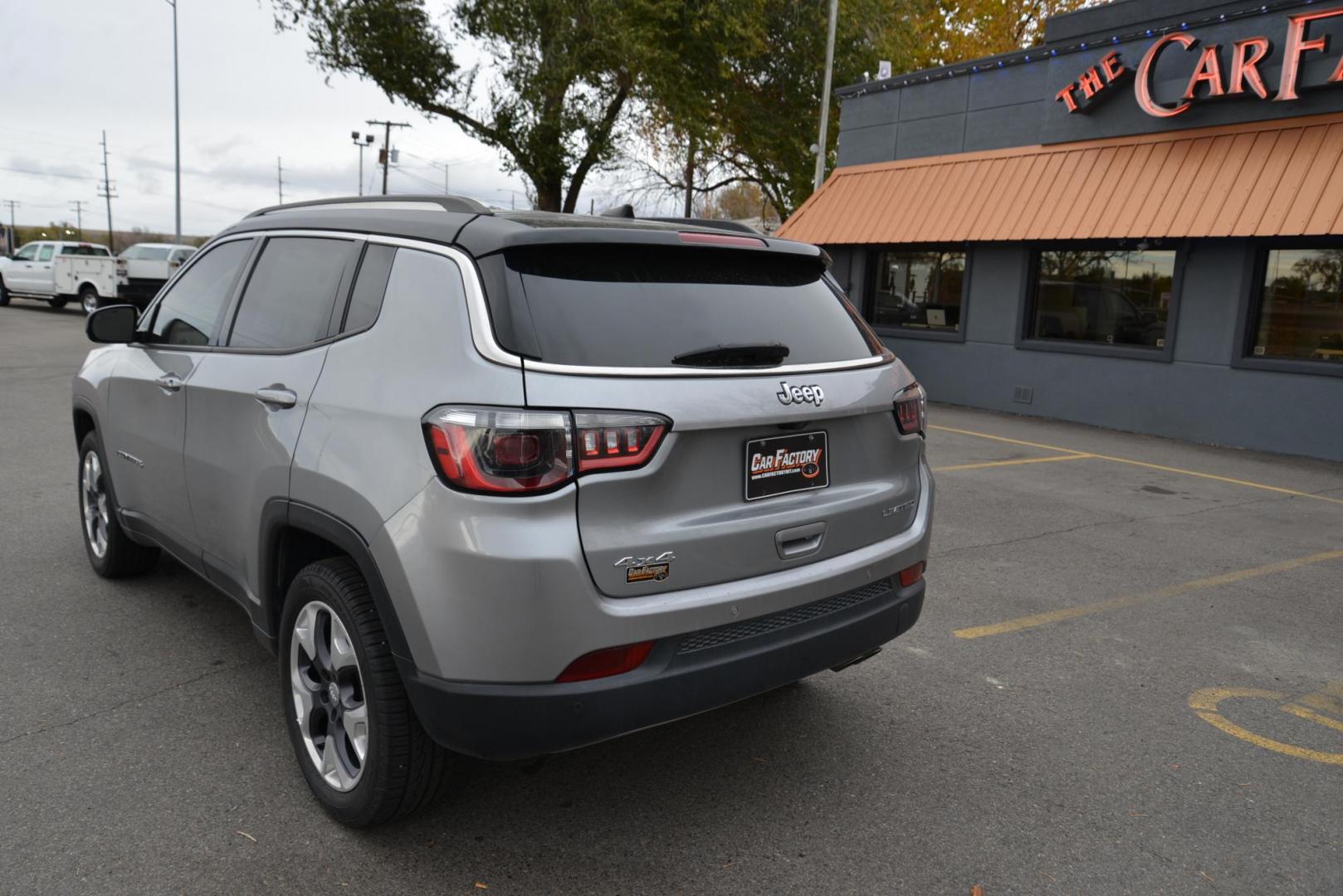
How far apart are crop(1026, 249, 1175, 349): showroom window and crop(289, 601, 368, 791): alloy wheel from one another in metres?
12.1

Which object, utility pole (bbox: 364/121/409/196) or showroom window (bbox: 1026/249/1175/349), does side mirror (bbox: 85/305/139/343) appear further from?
utility pole (bbox: 364/121/409/196)

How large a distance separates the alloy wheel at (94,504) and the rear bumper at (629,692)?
10.9 ft

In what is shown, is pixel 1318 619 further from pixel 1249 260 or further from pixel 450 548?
pixel 1249 260

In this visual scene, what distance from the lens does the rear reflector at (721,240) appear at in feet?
10.1

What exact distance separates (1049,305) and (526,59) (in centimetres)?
1581

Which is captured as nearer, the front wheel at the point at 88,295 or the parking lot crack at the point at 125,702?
the parking lot crack at the point at 125,702

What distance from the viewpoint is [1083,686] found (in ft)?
14.1

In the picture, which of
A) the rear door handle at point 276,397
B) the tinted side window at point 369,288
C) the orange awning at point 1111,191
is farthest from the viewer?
the orange awning at point 1111,191

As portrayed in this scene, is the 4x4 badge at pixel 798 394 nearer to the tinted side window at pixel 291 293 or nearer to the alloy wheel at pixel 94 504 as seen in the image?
the tinted side window at pixel 291 293

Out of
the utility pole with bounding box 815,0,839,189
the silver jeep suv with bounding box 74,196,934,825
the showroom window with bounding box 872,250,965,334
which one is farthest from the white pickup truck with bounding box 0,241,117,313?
the silver jeep suv with bounding box 74,196,934,825

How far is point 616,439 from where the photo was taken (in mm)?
2576

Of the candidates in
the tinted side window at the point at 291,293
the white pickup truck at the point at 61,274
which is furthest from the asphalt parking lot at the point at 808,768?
the white pickup truck at the point at 61,274

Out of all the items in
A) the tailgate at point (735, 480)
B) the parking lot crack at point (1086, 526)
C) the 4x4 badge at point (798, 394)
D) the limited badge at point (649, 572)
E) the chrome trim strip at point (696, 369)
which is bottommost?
the parking lot crack at point (1086, 526)

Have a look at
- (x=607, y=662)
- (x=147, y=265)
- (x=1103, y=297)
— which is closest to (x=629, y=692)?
(x=607, y=662)
